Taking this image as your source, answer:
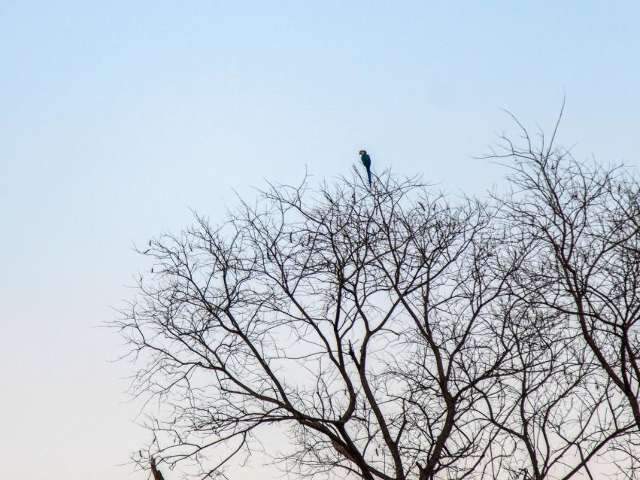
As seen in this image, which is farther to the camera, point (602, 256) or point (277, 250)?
point (277, 250)

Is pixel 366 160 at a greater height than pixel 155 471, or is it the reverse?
pixel 366 160

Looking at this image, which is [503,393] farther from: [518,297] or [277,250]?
[277,250]

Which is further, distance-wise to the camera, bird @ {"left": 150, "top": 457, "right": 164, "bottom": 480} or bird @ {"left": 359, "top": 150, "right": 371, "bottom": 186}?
bird @ {"left": 359, "top": 150, "right": 371, "bottom": 186}

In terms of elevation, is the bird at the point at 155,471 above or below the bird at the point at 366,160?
below

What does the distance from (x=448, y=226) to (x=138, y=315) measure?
12.8ft

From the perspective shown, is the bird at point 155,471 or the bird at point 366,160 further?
the bird at point 366,160

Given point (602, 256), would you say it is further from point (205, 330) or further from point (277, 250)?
point (205, 330)

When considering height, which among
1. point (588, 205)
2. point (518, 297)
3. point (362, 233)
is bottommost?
point (518, 297)

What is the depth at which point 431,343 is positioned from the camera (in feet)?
33.1

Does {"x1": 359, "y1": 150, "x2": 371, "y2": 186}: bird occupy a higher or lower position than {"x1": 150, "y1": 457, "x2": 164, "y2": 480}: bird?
higher

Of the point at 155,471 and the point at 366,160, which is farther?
the point at 366,160

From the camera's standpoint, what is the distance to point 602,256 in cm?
932

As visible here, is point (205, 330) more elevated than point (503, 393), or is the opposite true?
point (205, 330)

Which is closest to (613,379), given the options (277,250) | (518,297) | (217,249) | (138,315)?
(518,297)
